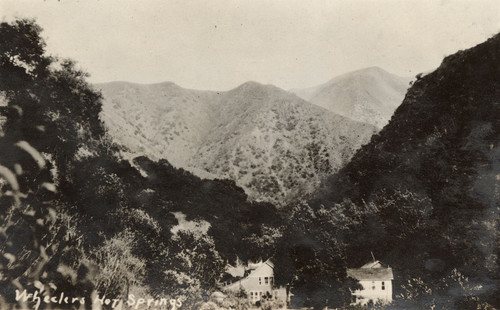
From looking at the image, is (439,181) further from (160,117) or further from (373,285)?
(160,117)

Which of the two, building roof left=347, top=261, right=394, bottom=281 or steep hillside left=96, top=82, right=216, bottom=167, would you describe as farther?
steep hillside left=96, top=82, right=216, bottom=167

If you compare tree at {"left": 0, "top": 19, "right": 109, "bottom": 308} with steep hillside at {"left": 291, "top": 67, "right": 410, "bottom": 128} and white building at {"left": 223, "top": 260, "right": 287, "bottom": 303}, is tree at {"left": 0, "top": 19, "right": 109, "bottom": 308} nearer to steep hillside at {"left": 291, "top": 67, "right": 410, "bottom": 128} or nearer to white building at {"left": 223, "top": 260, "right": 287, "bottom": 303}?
white building at {"left": 223, "top": 260, "right": 287, "bottom": 303}

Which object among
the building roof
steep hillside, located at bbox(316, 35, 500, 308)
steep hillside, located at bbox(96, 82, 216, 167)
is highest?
steep hillside, located at bbox(96, 82, 216, 167)

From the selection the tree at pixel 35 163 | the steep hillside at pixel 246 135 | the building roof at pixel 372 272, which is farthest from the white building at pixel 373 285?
the tree at pixel 35 163

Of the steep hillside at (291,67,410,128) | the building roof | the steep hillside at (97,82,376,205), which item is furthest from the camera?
the steep hillside at (291,67,410,128)

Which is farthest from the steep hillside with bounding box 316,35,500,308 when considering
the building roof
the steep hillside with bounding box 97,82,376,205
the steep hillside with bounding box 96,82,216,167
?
the steep hillside with bounding box 96,82,216,167

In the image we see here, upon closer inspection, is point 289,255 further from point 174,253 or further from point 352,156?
point 352,156
